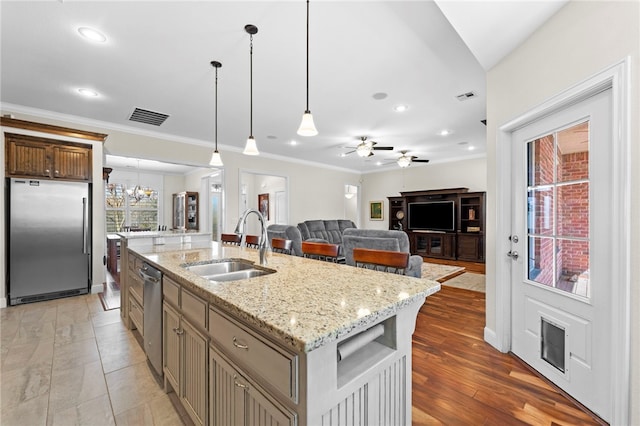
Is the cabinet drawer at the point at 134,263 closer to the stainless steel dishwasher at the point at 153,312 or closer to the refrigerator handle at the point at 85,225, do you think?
the stainless steel dishwasher at the point at 153,312

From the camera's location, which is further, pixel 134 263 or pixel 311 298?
pixel 134 263

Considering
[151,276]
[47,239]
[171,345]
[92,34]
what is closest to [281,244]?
[151,276]

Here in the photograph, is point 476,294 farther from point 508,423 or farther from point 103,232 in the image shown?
point 103,232

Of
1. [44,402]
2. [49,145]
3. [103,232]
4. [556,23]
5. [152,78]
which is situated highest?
[152,78]

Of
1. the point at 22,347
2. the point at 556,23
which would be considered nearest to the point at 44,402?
the point at 22,347

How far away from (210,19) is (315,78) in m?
1.22

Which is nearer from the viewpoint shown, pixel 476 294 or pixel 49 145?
pixel 49 145

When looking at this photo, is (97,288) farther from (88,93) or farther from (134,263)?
(88,93)

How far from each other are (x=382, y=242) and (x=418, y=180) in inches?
202

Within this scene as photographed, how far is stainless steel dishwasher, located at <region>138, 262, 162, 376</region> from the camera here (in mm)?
1855

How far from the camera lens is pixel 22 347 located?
8.11 feet

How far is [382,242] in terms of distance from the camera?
352 centimetres

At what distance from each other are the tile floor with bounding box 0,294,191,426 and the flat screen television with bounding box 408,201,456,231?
6.85 metres

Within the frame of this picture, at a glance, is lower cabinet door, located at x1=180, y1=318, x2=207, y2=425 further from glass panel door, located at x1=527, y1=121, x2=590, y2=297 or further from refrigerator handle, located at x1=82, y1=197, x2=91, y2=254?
refrigerator handle, located at x1=82, y1=197, x2=91, y2=254
